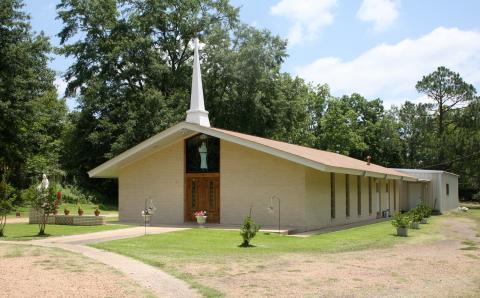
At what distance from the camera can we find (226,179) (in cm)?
2106

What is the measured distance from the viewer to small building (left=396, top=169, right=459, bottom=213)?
35.6 metres

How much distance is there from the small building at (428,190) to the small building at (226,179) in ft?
40.5

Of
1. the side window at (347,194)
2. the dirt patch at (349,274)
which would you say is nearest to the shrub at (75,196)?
the side window at (347,194)

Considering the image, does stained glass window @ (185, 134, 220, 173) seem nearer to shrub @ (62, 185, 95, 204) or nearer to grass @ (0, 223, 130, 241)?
grass @ (0, 223, 130, 241)

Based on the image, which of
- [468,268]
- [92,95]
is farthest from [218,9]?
[468,268]

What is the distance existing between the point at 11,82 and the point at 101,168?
→ 12583 mm

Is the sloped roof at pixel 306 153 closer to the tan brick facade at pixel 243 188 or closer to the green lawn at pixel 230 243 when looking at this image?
the tan brick facade at pixel 243 188

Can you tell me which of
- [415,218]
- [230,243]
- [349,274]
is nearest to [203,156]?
[230,243]

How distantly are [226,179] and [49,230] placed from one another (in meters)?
6.93

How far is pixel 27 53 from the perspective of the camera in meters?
32.6

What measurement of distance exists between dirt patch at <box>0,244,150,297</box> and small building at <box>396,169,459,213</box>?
92.2 feet

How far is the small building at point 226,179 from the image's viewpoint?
1956 cm

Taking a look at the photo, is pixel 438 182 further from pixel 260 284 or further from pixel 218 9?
pixel 260 284

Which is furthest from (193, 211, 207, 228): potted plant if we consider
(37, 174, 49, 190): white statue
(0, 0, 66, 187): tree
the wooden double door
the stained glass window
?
(0, 0, 66, 187): tree
